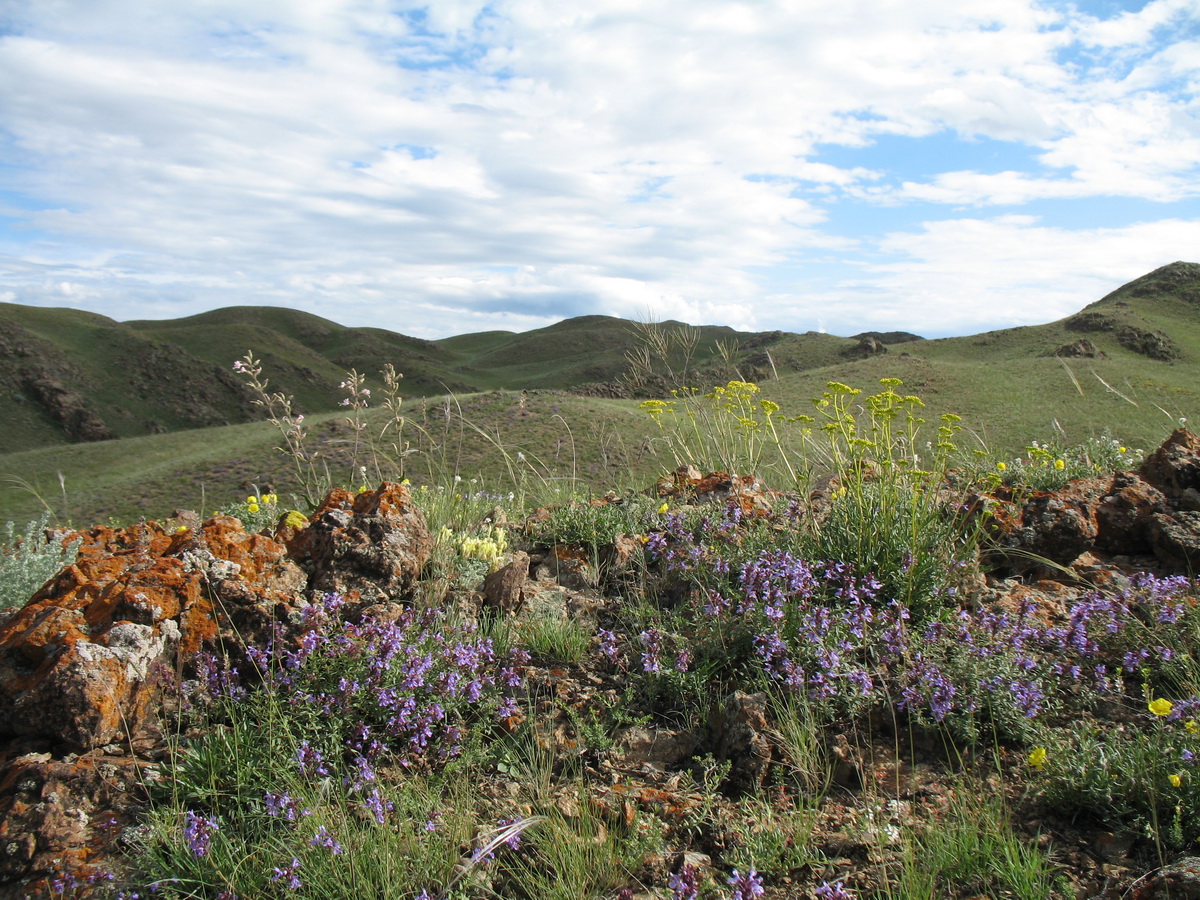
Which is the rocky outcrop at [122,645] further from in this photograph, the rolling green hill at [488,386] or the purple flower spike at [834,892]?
the purple flower spike at [834,892]

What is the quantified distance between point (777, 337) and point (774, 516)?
50999 mm

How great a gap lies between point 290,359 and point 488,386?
42.3ft

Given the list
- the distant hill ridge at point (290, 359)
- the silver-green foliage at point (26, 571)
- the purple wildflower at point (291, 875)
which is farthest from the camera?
the distant hill ridge at point (290, 359)

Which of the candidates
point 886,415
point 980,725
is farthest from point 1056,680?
point 886,415

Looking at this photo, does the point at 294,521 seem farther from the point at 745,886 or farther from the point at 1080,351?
the point at 1080,351

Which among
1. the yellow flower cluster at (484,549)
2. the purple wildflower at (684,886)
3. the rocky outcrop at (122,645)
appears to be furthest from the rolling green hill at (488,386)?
the purple wildflower at (684,886)

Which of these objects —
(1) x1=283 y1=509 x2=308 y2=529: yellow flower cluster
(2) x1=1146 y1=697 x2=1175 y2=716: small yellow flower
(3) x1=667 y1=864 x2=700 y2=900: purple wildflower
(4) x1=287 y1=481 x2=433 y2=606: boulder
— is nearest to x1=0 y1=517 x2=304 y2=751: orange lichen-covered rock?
(4) x1=287 y1=481 x2=433 y2=606: boulder

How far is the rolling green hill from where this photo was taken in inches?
538

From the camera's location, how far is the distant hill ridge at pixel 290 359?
3044 cm

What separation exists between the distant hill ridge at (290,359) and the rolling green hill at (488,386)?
127 mm

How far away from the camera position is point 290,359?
155ft

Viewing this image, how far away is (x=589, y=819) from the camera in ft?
7.13

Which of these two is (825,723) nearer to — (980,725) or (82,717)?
(980,725)

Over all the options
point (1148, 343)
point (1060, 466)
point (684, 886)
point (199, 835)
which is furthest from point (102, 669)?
point (1148, 343)
